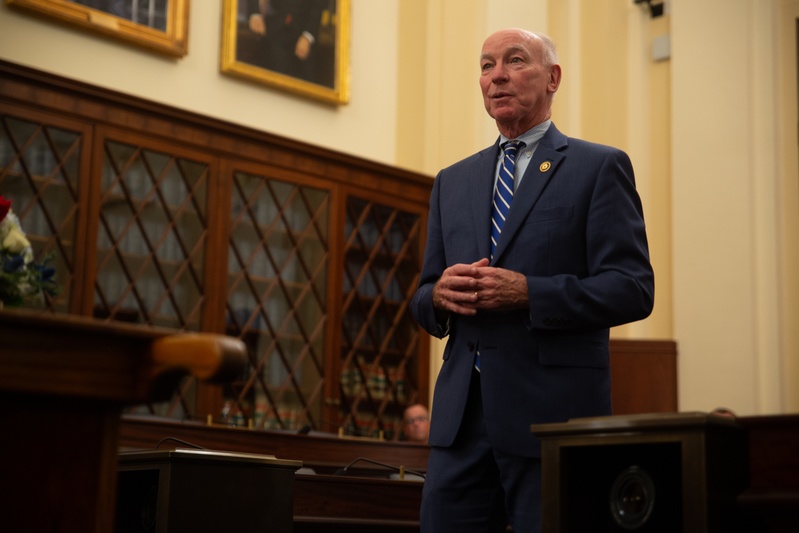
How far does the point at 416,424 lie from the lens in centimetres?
717

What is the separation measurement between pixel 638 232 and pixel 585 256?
0.12 metres

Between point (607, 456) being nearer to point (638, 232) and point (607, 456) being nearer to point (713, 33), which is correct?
point (638, 232)

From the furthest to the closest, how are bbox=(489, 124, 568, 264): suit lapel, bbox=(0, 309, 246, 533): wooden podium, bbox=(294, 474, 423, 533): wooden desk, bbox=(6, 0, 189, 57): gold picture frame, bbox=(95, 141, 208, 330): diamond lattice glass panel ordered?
bbox=(6, 0, 189, 57): gold picture frame
bbox=(95, 141, 208, 330): diamond lattice glass panel
bbox=(294, 474, 423, 533): wooden desk
bbox=(489, 124, 568, 264): suit lapel
bbox=(0, 309, 246, 533): wooden podium

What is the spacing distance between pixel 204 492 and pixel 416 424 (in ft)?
14.4

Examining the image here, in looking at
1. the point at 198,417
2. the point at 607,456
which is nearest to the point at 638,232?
the point at 607,456

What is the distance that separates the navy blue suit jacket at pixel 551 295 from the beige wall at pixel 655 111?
4707 millimetres

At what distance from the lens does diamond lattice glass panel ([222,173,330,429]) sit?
675cm

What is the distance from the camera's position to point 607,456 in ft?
6.88

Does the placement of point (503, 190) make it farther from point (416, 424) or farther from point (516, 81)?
point (416, 424)

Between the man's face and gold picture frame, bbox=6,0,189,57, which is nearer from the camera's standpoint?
the man's face

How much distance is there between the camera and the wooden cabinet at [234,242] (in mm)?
5980

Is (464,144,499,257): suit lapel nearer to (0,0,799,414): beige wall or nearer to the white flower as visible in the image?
the white flower

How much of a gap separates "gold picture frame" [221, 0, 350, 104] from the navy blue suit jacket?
207 inches

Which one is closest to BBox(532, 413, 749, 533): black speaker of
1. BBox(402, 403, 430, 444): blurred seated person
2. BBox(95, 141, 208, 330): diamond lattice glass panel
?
BBox(95, 141, 208, 330): diamond lattice glass panel
